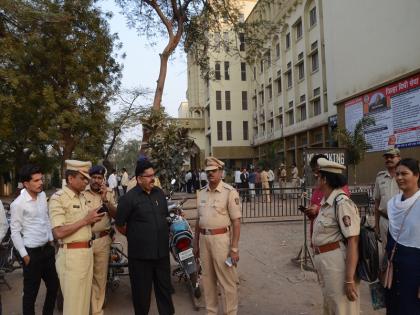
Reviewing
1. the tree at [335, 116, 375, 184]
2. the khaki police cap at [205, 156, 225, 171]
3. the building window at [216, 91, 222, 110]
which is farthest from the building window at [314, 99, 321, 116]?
the khaki police cap at [205, 156, 225, 171]

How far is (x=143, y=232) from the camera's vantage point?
14.3 feet

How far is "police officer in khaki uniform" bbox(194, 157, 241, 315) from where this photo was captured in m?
4.75

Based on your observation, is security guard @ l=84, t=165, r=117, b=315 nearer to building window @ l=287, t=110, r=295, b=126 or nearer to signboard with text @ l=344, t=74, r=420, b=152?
signboard with text @ l=344, t=74, r=420, b=152

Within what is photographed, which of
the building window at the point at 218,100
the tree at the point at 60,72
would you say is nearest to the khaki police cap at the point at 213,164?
the tree at the point at 60,72

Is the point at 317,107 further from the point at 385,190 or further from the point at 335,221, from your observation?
the point at 335,221

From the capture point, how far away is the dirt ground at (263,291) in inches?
218

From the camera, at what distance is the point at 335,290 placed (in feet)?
11.9

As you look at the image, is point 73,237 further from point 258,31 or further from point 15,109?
point 15,109

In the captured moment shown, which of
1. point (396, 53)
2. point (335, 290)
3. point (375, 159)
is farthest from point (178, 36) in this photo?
point (375, 159)

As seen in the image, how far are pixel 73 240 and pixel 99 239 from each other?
0.90 metres

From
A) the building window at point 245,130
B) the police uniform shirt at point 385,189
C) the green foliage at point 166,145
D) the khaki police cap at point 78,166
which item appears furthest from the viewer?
the building window at point 245,130

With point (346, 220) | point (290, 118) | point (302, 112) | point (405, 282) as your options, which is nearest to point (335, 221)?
point (346, 220)

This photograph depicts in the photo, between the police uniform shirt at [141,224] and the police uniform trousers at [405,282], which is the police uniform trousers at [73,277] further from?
the police uniform trousers at [405,282]

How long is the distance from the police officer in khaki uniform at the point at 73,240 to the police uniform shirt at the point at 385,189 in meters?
3.38
